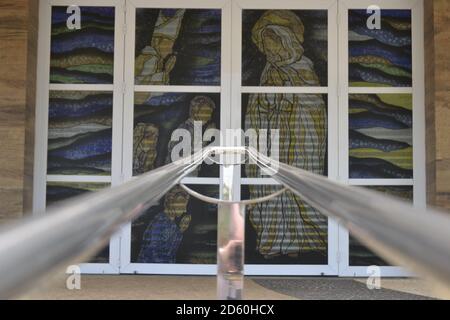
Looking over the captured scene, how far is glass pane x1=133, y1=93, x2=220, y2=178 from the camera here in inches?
256

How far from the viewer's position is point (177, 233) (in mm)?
6430

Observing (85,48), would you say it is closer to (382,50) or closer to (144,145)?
(144,145)

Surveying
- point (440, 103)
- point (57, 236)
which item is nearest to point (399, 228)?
point (57, 236)

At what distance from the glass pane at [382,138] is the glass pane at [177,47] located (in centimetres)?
145

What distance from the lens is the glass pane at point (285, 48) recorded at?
655cm

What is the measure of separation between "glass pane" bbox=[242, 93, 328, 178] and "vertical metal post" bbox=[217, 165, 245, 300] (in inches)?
176

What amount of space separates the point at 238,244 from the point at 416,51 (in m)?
5.04

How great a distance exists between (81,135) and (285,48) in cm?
218

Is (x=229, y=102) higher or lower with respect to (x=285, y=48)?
lower

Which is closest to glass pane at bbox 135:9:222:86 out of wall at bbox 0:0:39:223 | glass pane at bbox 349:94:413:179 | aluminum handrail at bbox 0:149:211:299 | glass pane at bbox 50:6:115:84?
glass pane at bbox 50:6:115:84

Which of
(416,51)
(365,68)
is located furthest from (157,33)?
(416,51)

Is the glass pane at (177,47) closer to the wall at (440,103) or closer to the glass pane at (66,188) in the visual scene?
the glass pane at (66,188)

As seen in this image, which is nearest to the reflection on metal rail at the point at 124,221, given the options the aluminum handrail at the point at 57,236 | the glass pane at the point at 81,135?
the aluminum handrail at the point at 57,236
